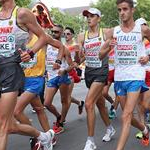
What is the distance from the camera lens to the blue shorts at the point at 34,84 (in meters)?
6.76

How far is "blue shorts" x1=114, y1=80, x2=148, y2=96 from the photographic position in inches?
248

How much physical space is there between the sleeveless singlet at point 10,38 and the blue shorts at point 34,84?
4.86 feet

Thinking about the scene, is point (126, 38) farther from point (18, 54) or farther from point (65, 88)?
point (65, 88)

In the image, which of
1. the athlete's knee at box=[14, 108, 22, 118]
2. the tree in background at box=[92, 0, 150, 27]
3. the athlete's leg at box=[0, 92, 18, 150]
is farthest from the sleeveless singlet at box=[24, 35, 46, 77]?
the tree in background at box=[92, 0, 150, 27]

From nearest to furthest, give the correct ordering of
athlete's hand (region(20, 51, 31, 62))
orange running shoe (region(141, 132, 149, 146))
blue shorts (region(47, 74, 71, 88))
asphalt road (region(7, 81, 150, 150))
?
athlete's hand (region(20, 51, 31, 62)) < orange running shoe (region(141, 132, 149, 146)) < asphalt road (region(7, 81, 150, 150)) < blue shorts (region(47, 74, 71, 88))

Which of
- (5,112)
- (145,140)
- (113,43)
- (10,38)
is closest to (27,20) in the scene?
(10,38)

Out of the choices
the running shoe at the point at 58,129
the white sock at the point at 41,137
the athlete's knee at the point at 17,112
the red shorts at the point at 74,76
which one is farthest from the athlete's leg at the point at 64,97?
the white sock at the point at 41,137

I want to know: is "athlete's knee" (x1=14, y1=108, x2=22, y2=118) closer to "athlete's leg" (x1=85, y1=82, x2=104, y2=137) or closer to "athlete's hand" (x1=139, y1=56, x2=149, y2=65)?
"athlete's leg" (x1=85, y1=82, x2=104, y2=137)

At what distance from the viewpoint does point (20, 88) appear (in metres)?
5.33

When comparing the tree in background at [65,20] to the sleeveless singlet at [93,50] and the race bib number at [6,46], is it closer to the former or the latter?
the sleeveless singlet at [93,50]

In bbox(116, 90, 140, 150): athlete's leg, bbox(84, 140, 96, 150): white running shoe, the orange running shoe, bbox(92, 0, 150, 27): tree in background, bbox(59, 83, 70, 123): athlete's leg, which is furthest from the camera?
bbox(92, 0, 150, 27): tree in background

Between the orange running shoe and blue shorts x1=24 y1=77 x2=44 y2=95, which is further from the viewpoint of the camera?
the orange running shoe

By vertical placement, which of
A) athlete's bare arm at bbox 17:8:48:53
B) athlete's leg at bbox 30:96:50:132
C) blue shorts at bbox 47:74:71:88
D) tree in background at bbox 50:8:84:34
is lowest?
athlete's leg at bbox 30:96:50:132

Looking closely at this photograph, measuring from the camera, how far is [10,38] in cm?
529
